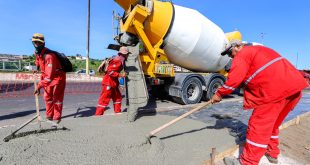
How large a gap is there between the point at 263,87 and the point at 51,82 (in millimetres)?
3690

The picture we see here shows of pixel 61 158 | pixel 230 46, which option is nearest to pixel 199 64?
pixel 230 46

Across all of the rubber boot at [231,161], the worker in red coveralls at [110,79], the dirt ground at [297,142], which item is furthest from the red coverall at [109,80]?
the dirt ground at [297,142]

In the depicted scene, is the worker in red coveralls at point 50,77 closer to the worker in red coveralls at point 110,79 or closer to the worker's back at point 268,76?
the worker in red coveralls at point 110,79

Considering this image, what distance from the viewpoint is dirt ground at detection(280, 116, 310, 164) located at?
3.51m

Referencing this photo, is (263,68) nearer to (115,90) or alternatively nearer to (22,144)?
(22,144)

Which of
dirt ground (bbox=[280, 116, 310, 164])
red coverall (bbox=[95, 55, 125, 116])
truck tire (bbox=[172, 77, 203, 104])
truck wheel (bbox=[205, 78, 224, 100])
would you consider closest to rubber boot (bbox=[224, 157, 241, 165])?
dirt ground (bbox=[280, 116, 310, 164])

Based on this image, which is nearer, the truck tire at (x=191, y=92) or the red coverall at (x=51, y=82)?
the red coverall at (x=51, y=82)

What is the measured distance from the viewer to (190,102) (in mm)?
7375

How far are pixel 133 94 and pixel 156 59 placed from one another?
1869 mm

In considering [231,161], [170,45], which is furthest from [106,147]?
[170,45]

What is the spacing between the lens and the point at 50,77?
4441mm

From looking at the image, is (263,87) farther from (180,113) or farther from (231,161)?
(180,113)

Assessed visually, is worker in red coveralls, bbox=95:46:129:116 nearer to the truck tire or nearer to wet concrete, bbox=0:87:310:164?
wet concrete, bbox=0:87:310:164

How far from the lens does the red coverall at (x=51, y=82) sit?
4.43m
